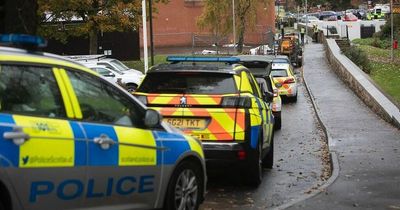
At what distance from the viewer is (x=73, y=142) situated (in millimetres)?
4426

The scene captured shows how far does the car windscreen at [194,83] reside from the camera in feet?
26.2

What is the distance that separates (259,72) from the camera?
55.2 feet

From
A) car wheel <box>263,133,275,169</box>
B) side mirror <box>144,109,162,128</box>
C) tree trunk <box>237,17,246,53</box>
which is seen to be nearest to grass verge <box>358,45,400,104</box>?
car wheel <box>263,133,275,169</box>

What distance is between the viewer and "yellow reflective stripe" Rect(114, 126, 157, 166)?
4.94 m

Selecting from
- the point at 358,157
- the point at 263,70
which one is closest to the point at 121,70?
the point at 263,70

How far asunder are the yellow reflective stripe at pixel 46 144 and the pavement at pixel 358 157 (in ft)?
11.2

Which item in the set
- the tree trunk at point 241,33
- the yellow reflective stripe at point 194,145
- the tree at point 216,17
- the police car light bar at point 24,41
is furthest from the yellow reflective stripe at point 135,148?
the tree at point 216,17

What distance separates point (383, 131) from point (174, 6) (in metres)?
60.8

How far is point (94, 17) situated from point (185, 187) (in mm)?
29707

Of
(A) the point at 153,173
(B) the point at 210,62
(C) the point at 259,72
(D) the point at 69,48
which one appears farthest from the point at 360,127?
(D) the point at 69,48

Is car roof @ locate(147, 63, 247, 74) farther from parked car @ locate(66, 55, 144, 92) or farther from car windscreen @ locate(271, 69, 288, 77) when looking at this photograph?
parked car @ locate(66, 55, 144, 92)

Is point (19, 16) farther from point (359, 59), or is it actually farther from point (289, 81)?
point (359, 59)

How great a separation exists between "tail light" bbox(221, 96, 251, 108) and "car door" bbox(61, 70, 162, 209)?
2446mm

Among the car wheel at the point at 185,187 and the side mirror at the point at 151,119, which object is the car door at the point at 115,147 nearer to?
the side mirror at the point at 151,119
